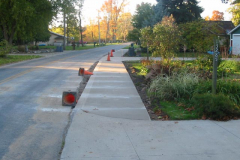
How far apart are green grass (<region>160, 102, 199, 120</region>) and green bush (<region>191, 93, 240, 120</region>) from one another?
0.27 metres

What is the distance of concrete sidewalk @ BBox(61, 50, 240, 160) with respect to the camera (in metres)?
5.24

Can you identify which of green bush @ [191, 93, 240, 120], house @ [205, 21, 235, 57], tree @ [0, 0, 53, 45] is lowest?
green bush @ [191, 93, 240, 120]

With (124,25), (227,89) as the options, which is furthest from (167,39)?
(124,25)

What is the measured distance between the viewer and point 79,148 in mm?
5543

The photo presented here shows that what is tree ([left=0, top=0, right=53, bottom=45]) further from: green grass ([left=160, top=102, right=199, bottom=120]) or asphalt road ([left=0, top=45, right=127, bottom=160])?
green grass ([left=160, top=102, right=199, bottom=120])

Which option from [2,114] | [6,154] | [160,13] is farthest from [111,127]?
[160,13]

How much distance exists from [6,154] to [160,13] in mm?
32207

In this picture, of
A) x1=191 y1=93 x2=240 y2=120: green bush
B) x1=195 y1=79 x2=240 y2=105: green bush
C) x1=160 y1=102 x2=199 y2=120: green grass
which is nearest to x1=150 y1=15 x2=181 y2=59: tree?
x1=195 y1=79 x2=240 y2=105: green bush

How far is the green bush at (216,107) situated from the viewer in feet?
24.5

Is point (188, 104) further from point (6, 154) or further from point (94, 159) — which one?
point (6, 154)

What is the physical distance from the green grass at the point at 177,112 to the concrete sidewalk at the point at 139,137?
0.36 meters

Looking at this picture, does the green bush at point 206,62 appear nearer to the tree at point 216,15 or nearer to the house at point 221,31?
the house at point 221,31

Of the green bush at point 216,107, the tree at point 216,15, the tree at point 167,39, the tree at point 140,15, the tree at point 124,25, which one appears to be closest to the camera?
the green bush at point 216,107

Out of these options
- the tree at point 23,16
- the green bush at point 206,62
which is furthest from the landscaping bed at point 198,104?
the tree at point 23,16
